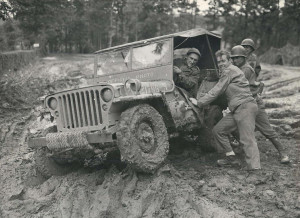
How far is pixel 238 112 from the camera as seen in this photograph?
5.34 m

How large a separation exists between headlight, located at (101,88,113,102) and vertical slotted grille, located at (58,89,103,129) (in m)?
0.05

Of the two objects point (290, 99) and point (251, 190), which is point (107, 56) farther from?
point (290, 99)

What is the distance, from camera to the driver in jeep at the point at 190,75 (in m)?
6.12

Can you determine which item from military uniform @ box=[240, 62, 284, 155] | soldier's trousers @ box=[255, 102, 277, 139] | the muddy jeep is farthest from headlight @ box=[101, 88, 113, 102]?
soldier's trousers @ box=[255, 102, 277, 139]

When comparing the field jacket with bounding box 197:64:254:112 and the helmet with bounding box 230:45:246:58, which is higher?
the helmet with bounding box 230:45:246:58

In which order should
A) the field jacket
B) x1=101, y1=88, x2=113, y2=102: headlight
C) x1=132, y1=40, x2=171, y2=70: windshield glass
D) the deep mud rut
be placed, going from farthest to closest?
x1=132, y1=40, x2=171, y2=70: windshield glass → the field jacket → x1=101, y1=88, x2=113, y2=102: headlight → the deep mud rut

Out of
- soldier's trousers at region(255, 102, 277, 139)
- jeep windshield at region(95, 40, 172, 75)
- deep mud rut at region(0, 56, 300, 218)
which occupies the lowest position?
deep mud rut at region(0, 56, 300, 218)

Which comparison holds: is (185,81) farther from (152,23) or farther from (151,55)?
(152,23)

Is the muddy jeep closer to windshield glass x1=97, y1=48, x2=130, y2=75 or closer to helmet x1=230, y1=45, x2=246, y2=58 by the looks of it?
windshield glass x1=97, y1=48, x2=130, y2=75

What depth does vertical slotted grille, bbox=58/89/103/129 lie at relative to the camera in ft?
15.0

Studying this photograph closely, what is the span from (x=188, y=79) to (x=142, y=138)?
6.27ft

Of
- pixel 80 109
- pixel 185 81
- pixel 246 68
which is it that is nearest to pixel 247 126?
pixel 246 68

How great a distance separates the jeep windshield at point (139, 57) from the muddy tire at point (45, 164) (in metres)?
1.86

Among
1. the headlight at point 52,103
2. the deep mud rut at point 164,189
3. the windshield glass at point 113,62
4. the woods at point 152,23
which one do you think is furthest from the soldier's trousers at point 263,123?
the woods at point 152,23
